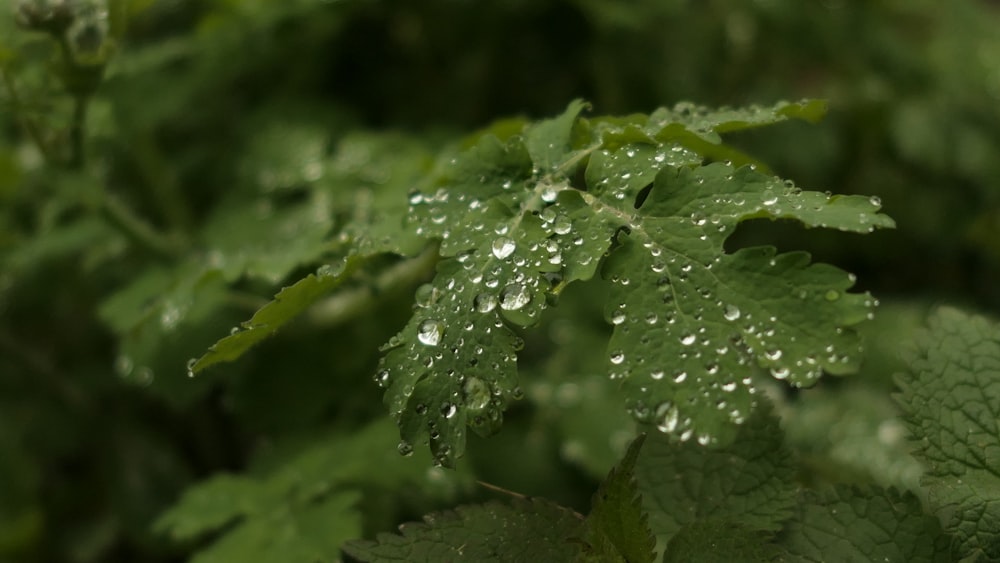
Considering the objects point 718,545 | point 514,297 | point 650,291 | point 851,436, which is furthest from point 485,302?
point 851,436

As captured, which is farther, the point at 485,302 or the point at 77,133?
the point at 77,133

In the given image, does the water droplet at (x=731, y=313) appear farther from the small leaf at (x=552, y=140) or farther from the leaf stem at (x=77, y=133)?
the leaf stem at (x=77, y=133)

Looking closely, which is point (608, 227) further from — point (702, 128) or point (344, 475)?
point (344, 475)

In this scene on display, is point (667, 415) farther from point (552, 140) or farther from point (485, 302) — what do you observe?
point (552, 140)

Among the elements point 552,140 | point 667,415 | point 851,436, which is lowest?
point 851,436

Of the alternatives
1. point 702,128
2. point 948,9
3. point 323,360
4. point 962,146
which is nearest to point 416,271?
point 323,360

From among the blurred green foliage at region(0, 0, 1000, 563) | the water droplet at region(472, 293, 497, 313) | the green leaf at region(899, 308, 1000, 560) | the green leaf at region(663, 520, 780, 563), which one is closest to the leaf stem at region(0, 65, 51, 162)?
the blurred green foliage at region(0, 0, 1000, 563)
